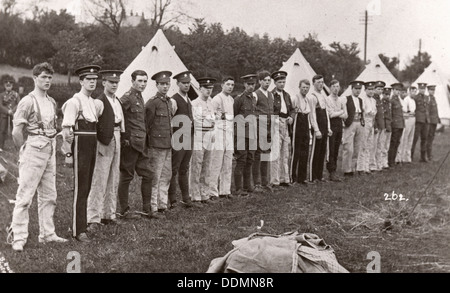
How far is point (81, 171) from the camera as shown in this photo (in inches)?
194

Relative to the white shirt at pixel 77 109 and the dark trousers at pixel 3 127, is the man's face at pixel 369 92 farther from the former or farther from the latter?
the dark trousers at pixel 3 127

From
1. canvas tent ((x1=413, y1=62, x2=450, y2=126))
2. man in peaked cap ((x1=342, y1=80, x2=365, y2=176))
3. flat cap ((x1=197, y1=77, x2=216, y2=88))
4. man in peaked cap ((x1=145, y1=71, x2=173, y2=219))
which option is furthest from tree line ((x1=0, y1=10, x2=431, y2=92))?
canvas tent ((x1=413, y1=62, x2=450, y2=126))

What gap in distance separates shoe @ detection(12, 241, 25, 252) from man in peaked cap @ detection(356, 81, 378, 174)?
6.51 m

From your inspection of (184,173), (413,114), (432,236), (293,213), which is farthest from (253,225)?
(413,114)

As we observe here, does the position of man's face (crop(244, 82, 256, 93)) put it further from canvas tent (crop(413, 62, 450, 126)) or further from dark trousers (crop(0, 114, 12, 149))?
canvas tent (crop(413, 62, 450, 126))

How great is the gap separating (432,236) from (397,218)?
49 centimetres

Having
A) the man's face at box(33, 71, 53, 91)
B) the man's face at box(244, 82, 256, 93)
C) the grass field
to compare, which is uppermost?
the man's face at box(244, 82, 256, 93)

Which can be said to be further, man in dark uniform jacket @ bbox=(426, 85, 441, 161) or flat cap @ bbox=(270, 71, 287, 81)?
man in dark uniform jacket @ bbox=(426, 85, 441, 161)

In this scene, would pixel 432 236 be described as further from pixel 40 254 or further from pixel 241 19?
pixel 40 254

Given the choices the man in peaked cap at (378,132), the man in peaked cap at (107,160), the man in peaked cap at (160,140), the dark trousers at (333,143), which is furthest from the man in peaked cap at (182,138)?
the man in peaked cap at (378,132)

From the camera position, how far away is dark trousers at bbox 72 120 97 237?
4.89 metres

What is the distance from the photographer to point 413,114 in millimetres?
11430
